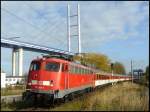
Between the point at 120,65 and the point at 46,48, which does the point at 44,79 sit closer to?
the point at 46,48

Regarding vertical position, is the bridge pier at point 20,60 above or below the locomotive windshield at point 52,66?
above

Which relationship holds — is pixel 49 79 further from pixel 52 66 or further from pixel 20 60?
pixel 20 60

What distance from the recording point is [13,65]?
89.6 meters

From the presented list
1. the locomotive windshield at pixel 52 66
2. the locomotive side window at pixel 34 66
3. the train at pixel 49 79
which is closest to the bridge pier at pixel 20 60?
the train at pixel 49 79

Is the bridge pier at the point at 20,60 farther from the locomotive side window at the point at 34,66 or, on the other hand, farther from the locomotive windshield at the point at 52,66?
the locomotive windshield at the point at 52,66

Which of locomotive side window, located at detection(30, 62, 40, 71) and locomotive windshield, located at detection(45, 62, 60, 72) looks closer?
locomotive windshield, located at detection(45, 62, 60, 72)

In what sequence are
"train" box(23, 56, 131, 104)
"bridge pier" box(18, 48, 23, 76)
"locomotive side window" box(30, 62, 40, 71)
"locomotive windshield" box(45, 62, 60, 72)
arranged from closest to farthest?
"train" box(23, 56, 131, 104) < "locomotive windshield" box(45, 62, 60, 72) < "locomotive side window" box(30, 62, 40, 71) < "bridge pier" box(18, 48, 23, 76)

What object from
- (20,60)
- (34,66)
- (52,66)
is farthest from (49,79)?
(20,60)

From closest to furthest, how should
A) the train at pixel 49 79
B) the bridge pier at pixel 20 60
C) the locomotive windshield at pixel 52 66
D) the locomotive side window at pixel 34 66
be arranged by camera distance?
the train at pixel 49 79
the locomotive windshield at pixel 52 66
the locomotive side window at pixel 34 66
the bridge pier at pixel 20 60

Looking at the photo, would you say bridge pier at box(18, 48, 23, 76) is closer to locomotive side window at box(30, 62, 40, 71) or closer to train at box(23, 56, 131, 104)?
train at box(23, 56, 131, 104)

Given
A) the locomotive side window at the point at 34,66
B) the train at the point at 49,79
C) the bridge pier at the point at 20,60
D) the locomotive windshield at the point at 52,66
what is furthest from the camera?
the bridge pier at the point at 20,60

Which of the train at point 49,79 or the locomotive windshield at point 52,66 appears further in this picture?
the locomotive windshield at point 52,66

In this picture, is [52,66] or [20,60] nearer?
[52,66]

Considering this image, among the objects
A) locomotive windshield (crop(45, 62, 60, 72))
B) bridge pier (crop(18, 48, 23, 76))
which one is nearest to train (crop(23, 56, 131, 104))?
locomotive windshield (crop(45, 62, 60, 72))
